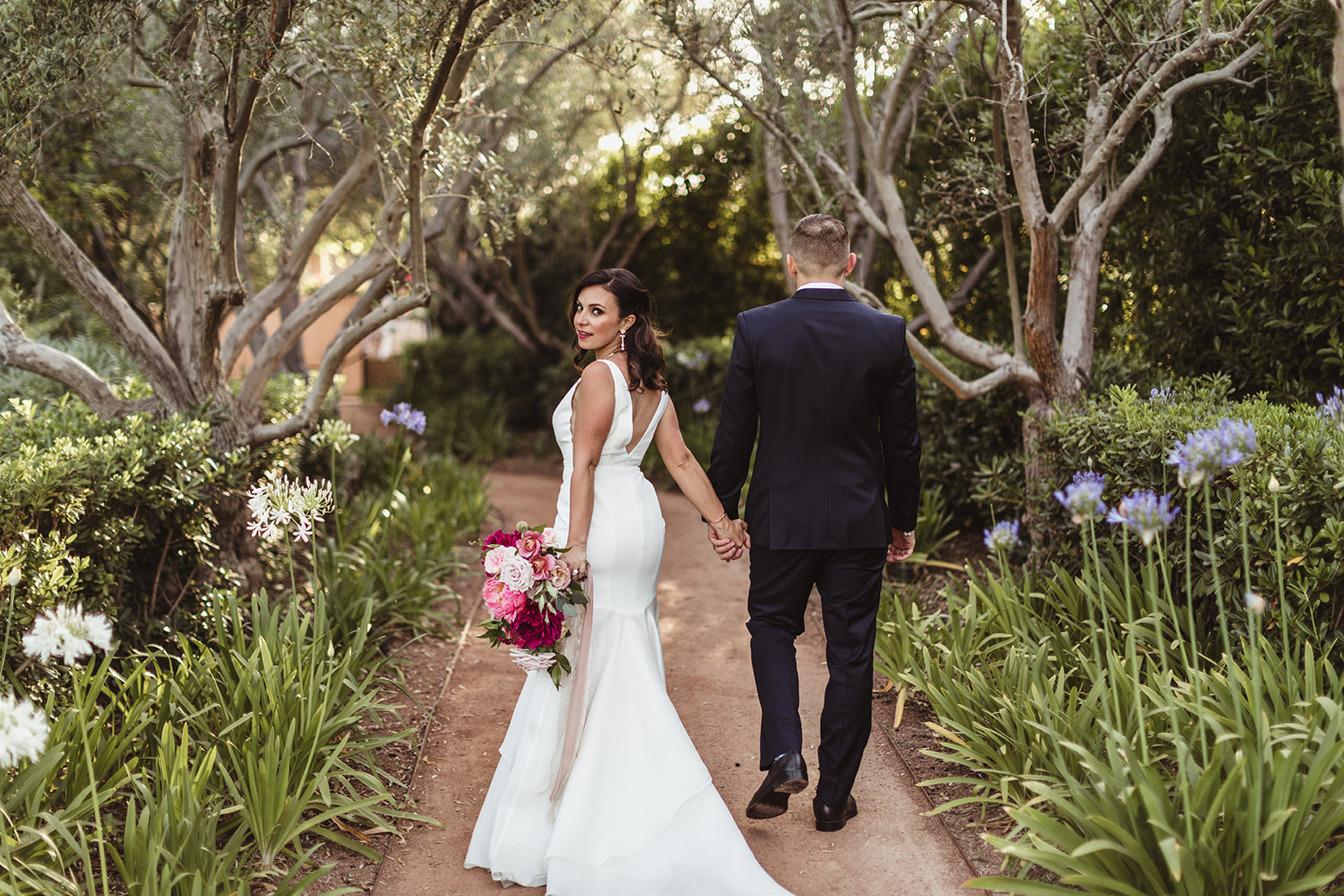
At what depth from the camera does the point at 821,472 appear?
10.9 ft

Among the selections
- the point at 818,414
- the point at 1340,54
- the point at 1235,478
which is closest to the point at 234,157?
the point at 818,414

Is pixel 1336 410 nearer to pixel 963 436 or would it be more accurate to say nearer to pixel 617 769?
pixel 617 769

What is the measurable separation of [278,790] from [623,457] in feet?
5.05

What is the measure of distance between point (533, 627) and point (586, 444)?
63cm

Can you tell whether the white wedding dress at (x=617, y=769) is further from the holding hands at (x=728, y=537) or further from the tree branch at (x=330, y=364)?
the tree branch at (x=330, y=364)

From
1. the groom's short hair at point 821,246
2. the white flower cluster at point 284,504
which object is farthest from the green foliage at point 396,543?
the groom's short hair at point 821,246

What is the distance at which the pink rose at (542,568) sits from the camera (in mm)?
3113

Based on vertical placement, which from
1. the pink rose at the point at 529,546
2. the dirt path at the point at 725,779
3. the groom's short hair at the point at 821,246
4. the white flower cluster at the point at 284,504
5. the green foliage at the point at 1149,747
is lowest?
the dirt path at the point at 725,779

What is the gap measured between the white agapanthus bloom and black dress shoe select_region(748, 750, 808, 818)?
2100 mm

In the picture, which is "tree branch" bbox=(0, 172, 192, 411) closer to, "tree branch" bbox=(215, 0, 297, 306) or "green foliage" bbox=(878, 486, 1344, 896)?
"tree branch" bbox=(215, 0, 297, 306)

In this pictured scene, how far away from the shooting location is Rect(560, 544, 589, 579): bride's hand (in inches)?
126

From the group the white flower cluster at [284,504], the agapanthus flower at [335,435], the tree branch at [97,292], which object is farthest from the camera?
the agapanthus flower at [335,435]

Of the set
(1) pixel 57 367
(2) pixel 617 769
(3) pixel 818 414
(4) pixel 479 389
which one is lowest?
(2) pixel 617 769

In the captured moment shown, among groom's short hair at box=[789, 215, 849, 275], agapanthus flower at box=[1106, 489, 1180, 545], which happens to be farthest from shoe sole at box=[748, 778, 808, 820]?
groom's short hair at box=[789, 215, 849, 275]
